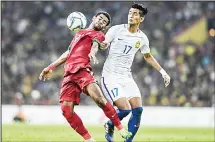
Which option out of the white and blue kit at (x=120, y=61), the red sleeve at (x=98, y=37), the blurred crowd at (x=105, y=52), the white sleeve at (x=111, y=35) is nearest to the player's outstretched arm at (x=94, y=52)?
the red sleeve at (x=98, y=37)

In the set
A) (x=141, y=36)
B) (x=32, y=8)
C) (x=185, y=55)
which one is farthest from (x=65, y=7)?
(x=141, y=36)

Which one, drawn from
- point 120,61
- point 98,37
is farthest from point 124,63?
point 98,37

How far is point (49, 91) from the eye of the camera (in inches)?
1068

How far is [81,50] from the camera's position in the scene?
10.4 meters

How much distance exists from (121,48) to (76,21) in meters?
1.11

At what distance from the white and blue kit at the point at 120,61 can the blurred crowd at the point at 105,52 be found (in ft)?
47.4

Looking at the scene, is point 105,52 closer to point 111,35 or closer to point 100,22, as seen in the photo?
point 111,35

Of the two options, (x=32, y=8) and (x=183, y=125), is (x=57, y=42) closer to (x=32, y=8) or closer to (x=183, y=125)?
(x=32, y=8)

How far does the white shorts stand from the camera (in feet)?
36.2

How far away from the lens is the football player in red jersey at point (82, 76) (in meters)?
10.2

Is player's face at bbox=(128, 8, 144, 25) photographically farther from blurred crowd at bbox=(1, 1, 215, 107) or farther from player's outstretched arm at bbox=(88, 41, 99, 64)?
blurred crowd at bbox=(1, 1, 215, 107)

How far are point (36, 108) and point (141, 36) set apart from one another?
14.3 metres

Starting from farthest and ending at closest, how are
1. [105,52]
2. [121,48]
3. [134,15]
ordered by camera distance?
[105,52], [121,48], [134,15]

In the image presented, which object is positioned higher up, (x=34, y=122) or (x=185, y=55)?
(x=185, y=55)
